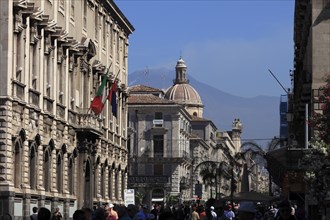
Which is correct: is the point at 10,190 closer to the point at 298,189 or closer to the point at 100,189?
the point at 298,189

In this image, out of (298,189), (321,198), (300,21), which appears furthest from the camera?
(300,21)

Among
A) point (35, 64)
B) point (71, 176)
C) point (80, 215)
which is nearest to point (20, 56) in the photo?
point (35, 64)

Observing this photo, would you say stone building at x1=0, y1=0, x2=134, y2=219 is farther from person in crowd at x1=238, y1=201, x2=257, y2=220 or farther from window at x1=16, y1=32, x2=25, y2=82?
person in crowd at x1=238, y1=201, x2=257, y2=220

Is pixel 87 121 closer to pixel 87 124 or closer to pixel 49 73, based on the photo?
pixel 87 124

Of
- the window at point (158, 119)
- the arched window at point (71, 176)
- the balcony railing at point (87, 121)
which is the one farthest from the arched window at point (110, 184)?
the window at point (158, 119)

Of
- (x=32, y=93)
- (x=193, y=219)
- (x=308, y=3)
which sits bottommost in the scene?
(x=193, y=219)

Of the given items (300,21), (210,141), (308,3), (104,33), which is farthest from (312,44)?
(210,141)

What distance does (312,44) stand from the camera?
57562 millimetres

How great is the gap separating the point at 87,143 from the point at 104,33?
37.4ft

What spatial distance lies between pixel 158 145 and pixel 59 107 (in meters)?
89.1

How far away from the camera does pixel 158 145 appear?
493 feet

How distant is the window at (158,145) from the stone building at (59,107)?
61.9 m

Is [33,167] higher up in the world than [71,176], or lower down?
higher up

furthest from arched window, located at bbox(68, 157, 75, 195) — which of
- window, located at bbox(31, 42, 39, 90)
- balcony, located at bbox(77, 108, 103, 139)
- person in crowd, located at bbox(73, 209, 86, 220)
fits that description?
person in crowd, located at bbox(73, 209, 86, 220)
